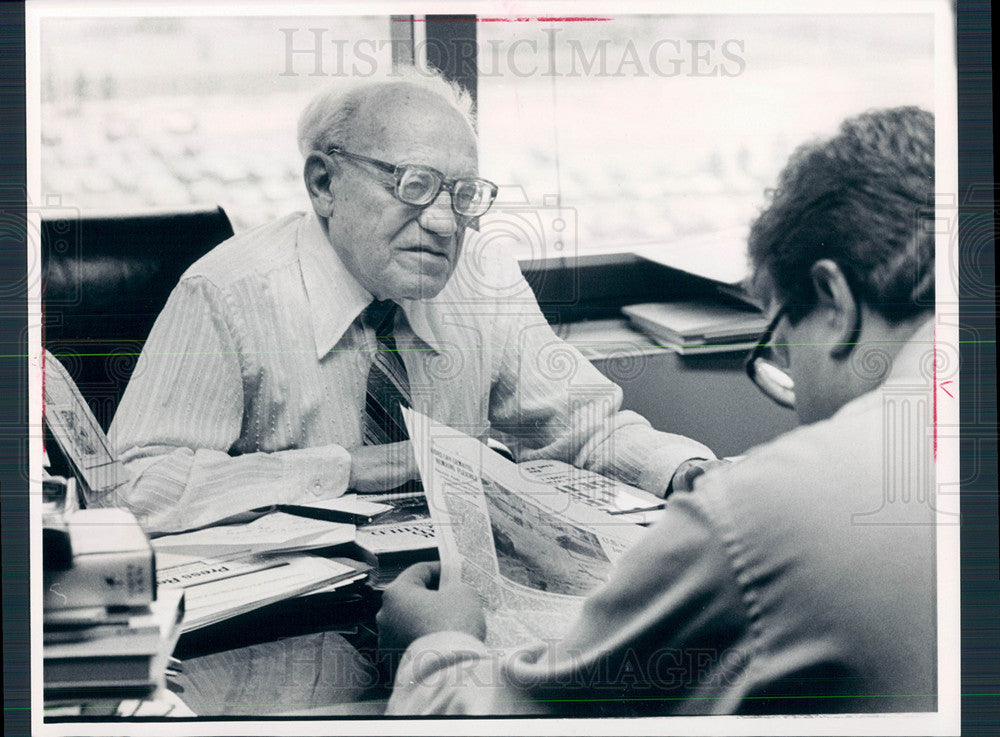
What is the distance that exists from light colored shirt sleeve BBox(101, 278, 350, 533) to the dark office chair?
0.04 meters

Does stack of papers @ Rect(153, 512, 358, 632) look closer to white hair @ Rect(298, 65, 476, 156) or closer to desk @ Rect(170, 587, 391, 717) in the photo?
desk @ Rect(170, 587, 391, 717)

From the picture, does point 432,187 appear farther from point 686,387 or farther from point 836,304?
point 836,304

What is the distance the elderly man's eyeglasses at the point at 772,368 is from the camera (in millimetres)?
1983

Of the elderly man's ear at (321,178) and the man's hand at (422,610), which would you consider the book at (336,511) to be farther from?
the elderly man's ear at (321,178)

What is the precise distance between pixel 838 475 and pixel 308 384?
1.04 meters

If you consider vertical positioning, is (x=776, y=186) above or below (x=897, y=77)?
below

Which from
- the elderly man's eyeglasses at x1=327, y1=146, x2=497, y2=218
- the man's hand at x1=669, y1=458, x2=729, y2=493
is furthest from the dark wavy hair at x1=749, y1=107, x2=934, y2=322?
the elderly man's eyeglasses at x1=327, y1=146, x2=497, y2=218

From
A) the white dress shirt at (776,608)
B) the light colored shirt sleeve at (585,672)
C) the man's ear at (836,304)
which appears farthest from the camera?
the man's ear at (836,304)

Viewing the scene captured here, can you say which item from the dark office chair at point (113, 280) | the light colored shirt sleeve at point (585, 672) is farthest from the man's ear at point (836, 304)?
the dark office chair at point (113, 280)

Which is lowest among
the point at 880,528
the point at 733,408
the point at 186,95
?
the point at 880,528

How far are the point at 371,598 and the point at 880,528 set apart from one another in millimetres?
1020

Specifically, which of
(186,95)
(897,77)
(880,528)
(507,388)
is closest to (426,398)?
(507,388)

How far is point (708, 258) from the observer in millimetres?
1998

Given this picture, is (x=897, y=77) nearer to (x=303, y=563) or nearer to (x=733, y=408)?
(x=733, y=408)
